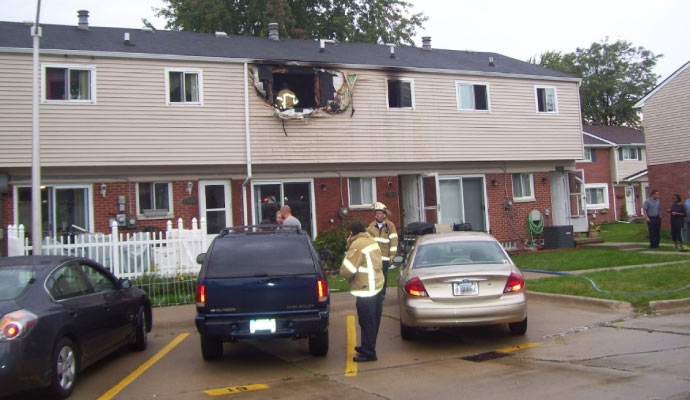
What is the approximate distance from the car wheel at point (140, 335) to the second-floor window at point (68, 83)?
8826 millimetres

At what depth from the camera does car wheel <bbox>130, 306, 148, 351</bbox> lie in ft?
29.0

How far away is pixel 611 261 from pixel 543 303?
5.24 meters

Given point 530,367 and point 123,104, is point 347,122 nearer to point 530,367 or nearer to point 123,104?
point 123,104

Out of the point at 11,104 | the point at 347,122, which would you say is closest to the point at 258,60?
the point at 347,122

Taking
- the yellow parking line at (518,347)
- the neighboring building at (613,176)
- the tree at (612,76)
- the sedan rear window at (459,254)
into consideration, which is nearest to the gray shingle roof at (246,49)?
the sedan rear window at (459,254)

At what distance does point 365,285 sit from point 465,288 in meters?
1.34

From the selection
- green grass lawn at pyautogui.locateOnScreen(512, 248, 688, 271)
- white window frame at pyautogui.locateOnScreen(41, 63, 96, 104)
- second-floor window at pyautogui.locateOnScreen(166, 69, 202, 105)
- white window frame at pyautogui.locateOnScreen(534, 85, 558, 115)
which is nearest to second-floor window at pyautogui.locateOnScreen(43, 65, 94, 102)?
white window frame at pyautogui.locateOnScreen(41, 63, 96, 104)

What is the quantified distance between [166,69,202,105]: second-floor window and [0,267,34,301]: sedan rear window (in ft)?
34.7

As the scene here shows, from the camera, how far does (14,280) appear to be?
6586mm

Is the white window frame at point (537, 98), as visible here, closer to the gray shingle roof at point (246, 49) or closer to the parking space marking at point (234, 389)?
the gray shingle roof at point (246, 49)

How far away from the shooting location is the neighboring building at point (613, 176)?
4022 cm

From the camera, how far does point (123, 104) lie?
53.2 ft

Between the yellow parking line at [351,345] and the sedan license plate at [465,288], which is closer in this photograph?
the yellow parking line at [351,345]

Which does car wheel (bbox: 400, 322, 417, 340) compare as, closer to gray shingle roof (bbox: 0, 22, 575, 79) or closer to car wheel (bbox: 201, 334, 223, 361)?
car wheel (bbox: 201, 334, 223, 361)
